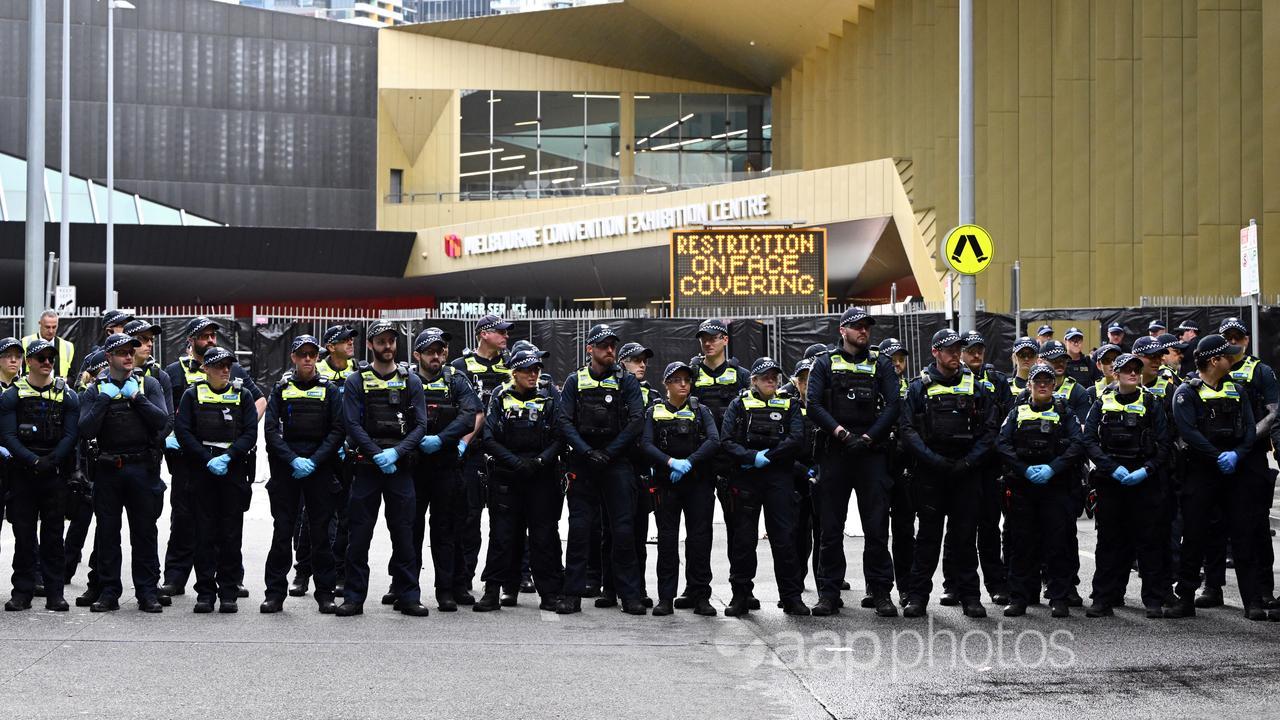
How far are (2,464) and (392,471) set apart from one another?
2.64m

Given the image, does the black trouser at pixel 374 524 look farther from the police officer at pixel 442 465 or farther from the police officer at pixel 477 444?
the police officer at pixel 477 444

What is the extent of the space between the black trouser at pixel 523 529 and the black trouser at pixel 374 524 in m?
0.61

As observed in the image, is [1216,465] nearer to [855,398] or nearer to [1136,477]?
[1136,477]

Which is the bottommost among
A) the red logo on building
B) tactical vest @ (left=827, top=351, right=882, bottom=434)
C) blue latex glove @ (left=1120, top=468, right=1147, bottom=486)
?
blue latex glove @ (left=1120, top=468, right=1147, bottom=486)

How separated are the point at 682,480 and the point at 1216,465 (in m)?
3.66

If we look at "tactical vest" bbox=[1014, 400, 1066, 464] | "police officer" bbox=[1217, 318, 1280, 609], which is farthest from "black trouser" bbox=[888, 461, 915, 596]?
"police officer" bbox=[1217, 318, 1280, 609]

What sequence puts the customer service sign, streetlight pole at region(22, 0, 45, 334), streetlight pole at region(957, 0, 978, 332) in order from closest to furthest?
streetlight pole at region(957, 0, 978, 332) → streetlight pole at region(22, 0, 45, 334) → the customer service sign

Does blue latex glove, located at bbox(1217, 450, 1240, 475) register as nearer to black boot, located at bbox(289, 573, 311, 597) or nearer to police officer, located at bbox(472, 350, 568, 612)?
police officer, located at bbox(472, 350, 568, 612)

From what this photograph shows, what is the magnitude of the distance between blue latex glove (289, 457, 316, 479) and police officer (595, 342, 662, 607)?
2128 mm

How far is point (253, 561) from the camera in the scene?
42.6 feet

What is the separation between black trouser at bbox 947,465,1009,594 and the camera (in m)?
10.8

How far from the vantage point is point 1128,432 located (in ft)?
34.5

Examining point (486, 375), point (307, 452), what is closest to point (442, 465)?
point (307, 452)

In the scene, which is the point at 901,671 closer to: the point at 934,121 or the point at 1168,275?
the point at 1168,275
